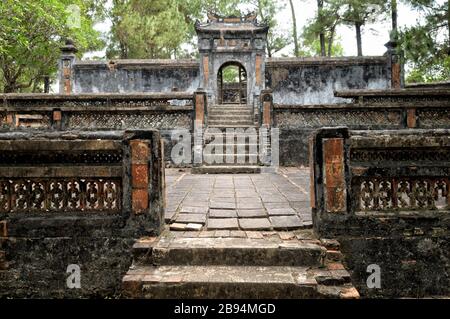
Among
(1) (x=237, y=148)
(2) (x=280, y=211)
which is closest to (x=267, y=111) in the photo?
(1) (x=237, y=148)

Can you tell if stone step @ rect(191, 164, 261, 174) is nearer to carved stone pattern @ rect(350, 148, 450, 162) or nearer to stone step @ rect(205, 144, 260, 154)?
stone step @ rect(205, 144, 260, 154)

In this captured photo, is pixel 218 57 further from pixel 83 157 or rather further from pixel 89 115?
pixel 83 157

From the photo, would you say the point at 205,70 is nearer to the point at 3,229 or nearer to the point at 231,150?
the point at 231,150

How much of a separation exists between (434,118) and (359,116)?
1.92 meters

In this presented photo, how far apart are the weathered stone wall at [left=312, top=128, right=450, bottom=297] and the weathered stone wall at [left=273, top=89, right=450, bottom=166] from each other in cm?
585

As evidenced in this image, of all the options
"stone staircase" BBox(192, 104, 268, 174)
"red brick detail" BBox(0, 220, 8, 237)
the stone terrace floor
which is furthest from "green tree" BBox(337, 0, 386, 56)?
"red brick detail" BBox(0, 220, 8, 237)

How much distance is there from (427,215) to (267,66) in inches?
610

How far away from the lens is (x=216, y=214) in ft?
13.1

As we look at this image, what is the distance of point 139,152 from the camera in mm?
3264

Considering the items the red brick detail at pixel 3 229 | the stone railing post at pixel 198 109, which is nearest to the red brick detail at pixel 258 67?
the stone railing post at pixel 198 109

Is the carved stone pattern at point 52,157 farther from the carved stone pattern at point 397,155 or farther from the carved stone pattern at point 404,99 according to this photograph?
the carved stone pattern at point 404,99

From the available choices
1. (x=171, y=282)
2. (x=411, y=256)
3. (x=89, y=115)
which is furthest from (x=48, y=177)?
(x=89, y=115)

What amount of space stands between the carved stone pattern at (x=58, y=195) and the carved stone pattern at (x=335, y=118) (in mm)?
6775

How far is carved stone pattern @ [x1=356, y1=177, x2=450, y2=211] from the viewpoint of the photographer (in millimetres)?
3322
